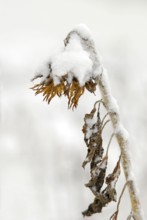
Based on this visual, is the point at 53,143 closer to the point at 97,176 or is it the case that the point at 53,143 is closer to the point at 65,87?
the point at 97,176

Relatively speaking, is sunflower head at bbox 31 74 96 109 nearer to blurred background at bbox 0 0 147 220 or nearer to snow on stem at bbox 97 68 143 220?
snow on stem at bbox 97 68 143 220

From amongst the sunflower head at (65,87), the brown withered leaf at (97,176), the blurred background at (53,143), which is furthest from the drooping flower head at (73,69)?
the blurred background at (53,143)

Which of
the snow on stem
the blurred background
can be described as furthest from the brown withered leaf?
the blurred background

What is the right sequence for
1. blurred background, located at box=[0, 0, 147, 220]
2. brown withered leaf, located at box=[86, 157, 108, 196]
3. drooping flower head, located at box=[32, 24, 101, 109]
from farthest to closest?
1. blurred background, located at box=[0, 0, 147, 220]
2. brown withered leaf, located at box=[86, 157, 108, 196]
3. drooping flower head, located at box=[32, 24, 101, 109]

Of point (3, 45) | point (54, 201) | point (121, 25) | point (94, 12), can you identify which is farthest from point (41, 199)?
point (94, 12)

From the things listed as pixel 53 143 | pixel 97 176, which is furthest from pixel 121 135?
pixel 53 143

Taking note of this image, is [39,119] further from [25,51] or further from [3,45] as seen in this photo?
[3,45]

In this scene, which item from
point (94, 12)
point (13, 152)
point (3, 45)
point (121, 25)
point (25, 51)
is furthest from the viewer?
point (94, 12)

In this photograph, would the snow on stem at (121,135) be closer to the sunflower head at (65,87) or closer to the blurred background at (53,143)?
the sunflower head at (65,87)
